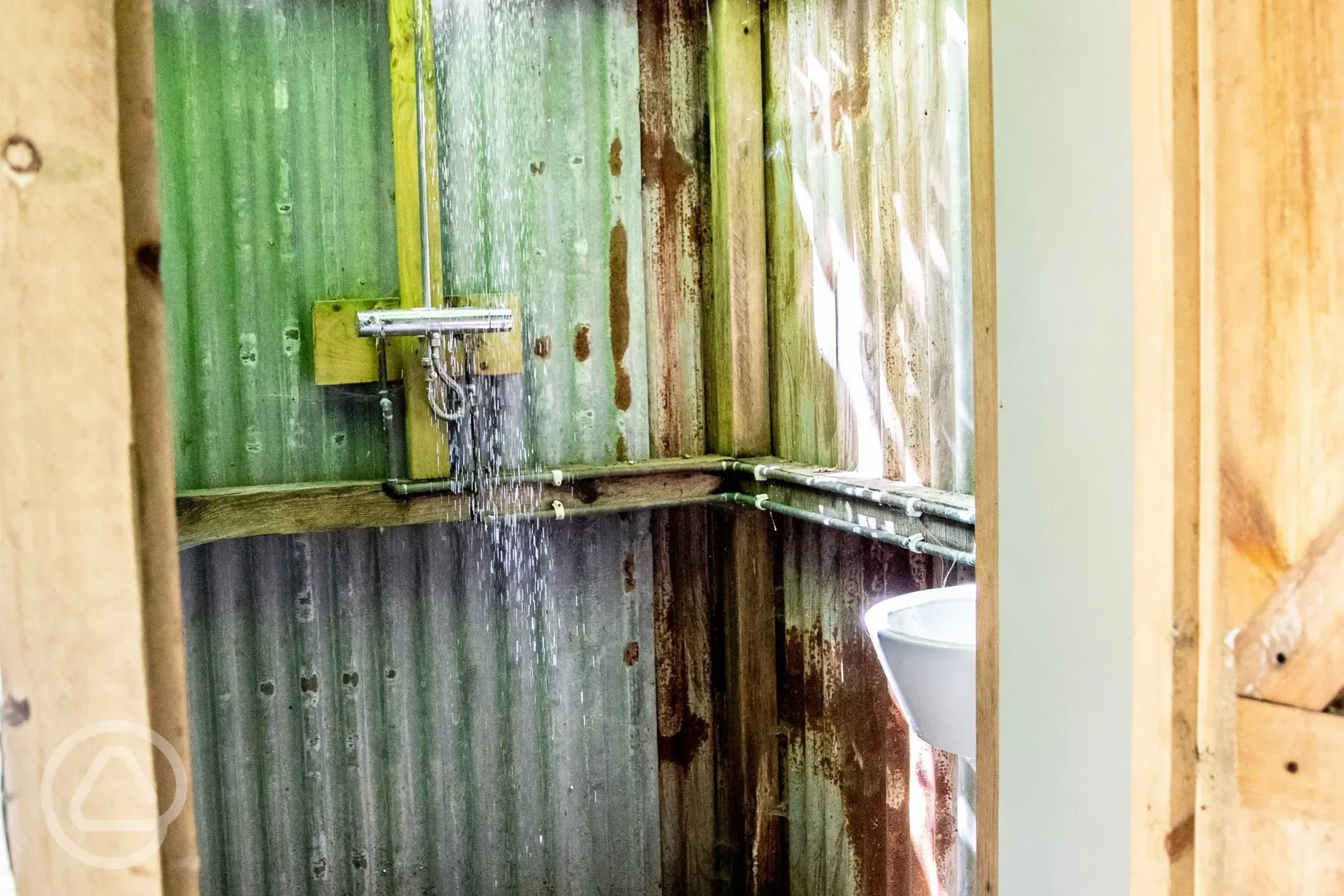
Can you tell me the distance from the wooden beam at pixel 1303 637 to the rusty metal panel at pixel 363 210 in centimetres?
278

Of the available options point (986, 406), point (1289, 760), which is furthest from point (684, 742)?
point (1289, 760)

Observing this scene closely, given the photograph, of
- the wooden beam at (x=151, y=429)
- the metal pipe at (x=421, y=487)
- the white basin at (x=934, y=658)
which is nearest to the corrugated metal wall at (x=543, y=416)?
the metal pipe at (x=421, y=487)

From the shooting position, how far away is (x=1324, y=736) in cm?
75

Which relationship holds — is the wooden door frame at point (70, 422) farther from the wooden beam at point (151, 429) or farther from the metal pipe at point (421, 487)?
the metal pipe at point (421, 487)

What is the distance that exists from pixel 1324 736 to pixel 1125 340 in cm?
43

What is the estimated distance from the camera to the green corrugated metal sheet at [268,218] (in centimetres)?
306

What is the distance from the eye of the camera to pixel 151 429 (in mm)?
663

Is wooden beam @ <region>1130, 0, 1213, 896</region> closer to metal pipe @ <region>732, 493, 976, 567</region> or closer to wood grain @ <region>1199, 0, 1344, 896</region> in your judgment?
wood grain @ <region>1199, 0, 1344, 896</region>

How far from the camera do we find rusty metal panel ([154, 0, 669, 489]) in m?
3.08

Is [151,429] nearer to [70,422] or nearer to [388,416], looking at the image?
[70,422]

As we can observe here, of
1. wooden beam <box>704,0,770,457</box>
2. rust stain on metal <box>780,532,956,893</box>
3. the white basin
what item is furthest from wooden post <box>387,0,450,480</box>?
the white basin

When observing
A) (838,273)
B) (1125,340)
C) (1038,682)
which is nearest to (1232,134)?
(1125,340)

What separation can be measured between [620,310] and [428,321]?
0.75m

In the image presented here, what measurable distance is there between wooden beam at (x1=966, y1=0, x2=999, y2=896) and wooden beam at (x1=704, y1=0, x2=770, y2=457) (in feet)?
7.18
